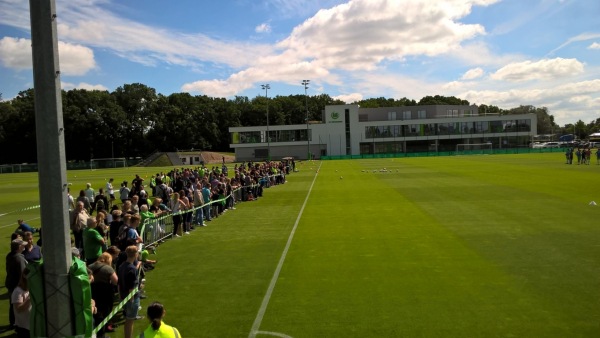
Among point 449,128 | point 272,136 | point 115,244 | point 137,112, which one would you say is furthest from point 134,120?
point 115,244

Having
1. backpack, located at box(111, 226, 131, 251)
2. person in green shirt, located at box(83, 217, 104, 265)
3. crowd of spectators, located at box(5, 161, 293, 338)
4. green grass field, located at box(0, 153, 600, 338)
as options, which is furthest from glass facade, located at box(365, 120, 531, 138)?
person in green shirt, located at box(83, 217, 104, 265)

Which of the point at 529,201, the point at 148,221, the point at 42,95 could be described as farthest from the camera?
the point at 529,201

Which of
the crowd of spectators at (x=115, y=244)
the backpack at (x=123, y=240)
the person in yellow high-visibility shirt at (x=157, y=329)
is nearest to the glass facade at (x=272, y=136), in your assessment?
the crowd of spectators at (x=115, y=244)

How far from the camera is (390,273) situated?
1049 centimetres

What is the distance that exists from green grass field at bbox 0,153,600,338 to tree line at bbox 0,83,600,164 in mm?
83005

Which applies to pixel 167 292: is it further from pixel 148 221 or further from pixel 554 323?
pixel 554 323

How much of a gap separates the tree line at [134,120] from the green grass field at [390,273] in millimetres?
83005

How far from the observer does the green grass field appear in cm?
763

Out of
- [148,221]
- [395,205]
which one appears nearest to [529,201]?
[395,205]

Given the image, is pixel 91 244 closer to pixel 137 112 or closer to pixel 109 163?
pixel 109 163

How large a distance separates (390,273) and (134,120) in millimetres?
112835

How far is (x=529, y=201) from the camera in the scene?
21.3 m

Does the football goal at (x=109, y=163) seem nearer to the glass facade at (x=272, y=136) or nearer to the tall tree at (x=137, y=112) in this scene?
the tall tree at (x=137, y=112)

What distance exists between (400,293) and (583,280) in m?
3.85
